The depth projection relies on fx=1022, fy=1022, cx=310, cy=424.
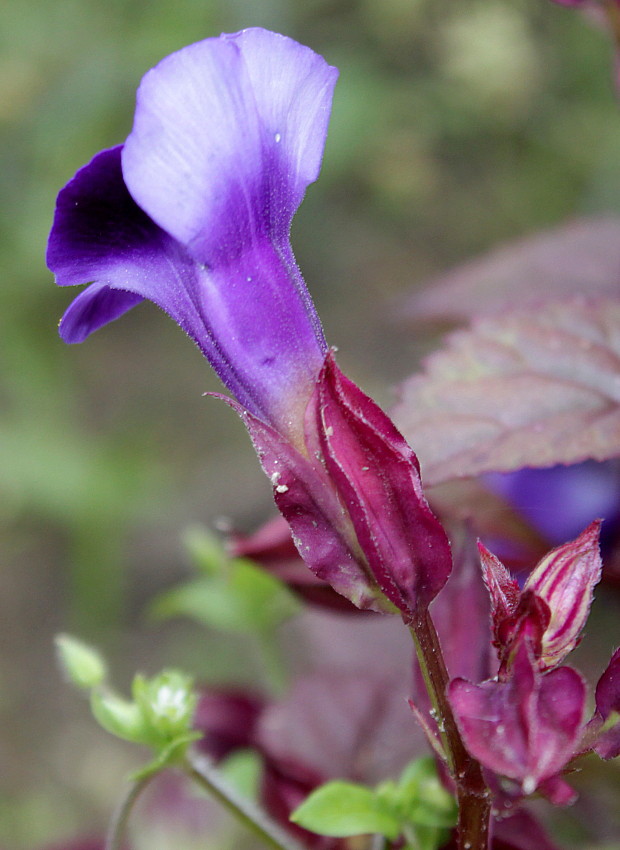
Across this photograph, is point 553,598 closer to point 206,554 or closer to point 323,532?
point 323,532

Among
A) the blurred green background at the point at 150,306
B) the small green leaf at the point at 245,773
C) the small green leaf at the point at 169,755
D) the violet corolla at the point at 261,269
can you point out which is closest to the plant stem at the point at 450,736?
the violet corolla at the point at 261,269

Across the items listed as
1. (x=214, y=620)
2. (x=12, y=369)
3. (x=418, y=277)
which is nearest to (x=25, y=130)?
(x=12, y=369)

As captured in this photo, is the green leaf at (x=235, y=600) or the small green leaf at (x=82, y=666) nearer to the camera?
the small green leaf at (x=82, y=666)

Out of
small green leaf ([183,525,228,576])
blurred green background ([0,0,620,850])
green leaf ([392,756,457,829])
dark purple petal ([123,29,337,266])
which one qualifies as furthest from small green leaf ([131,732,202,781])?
blurred green background ([0,0,620,850])

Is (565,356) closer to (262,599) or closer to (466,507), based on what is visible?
(466,507)

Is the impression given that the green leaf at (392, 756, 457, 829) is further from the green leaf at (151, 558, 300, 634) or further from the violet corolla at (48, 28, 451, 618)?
the green leaf at (151, 558, 300, 634)

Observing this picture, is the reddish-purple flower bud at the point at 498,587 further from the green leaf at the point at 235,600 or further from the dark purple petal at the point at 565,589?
the green leaf at the point at 235,600

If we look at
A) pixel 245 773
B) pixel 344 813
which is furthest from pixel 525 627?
pixel 245 773
